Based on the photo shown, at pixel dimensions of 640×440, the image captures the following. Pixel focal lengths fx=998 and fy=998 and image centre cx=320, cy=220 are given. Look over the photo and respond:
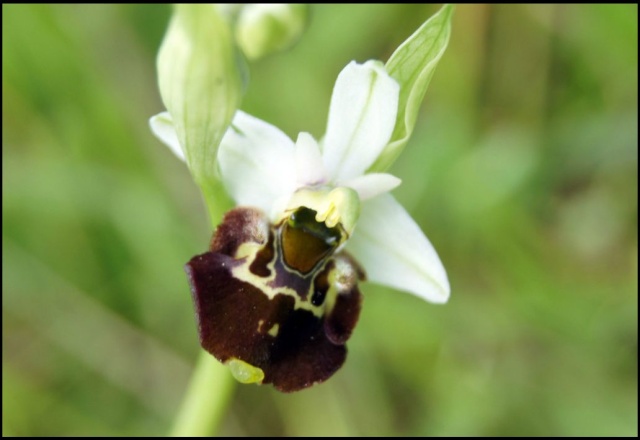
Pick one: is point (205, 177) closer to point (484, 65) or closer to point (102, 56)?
point (102, 56)

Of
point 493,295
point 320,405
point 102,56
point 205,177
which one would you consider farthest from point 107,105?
point 205,177

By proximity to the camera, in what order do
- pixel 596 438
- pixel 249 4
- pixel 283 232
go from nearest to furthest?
pixel 283 232, pixel 249 4, pixel 596 438

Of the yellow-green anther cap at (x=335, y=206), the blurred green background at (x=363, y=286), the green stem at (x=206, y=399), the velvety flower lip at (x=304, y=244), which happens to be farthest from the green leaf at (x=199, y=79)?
the blurred green background at (x=363, y=286)

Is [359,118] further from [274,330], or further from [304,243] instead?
[274,330]

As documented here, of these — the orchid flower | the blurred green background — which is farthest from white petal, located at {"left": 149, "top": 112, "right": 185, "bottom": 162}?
the blurred green background

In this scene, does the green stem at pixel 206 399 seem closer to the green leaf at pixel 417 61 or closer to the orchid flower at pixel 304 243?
the orchid flower at pixel 304 243
